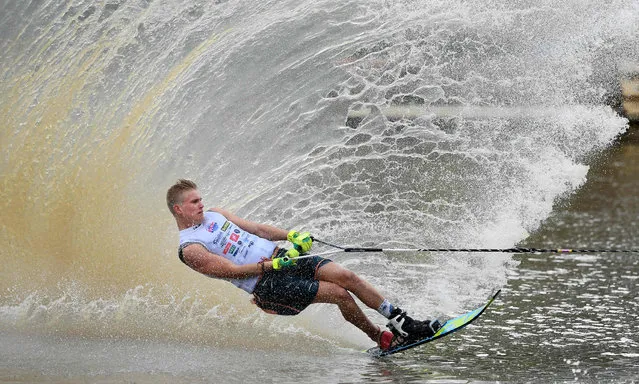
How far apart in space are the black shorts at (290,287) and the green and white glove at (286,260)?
0.28 m

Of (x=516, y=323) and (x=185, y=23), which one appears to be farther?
(x=185, y=23)

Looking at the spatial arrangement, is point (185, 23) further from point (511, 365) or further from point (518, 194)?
point (511, 365)

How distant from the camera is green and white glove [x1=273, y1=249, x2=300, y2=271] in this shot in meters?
6.33

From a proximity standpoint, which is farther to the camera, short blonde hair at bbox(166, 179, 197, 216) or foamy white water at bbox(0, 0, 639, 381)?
foamy white water at bbox(0, 0, 639, 381)

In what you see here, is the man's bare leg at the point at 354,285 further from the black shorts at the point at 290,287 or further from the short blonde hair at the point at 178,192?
the short blonde hair at the point at 178,192

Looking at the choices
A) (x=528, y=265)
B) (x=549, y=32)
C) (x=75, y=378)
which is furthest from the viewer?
(x=528, y=265)

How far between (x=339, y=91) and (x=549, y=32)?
1815 mm

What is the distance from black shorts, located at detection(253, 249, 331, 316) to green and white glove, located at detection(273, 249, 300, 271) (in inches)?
10.8

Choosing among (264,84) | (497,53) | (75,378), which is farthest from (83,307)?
(497,53)

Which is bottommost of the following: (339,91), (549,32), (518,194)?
(518,194)

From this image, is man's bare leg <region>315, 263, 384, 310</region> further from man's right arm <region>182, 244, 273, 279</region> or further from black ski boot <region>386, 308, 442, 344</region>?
man's right arm <region>182, 244, 273, 279</region>

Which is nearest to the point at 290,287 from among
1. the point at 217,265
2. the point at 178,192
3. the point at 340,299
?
the point at 340,299

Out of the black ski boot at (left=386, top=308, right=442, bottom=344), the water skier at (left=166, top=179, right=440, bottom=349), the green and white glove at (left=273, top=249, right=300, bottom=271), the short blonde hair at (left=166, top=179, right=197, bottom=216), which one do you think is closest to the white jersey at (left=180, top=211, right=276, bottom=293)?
the water skier at (left=166, top=179, right=440, bottom=349)

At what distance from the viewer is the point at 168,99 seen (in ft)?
28.8
